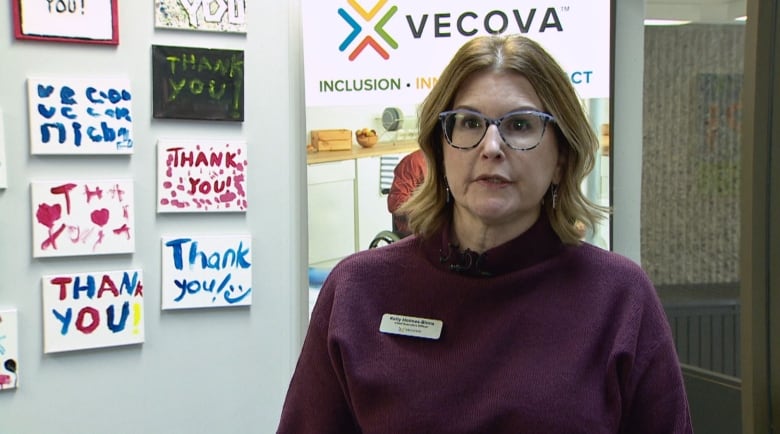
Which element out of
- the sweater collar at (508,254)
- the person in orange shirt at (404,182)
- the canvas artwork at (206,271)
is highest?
the person in orange shirt at (404,182)

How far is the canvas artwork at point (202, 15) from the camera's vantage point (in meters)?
1.82

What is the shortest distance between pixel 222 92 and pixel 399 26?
0.46 m

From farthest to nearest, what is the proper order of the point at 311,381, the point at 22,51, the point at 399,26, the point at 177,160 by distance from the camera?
the point at 399,26
the point at 177,160
the point at 22,51
the point at 311,381

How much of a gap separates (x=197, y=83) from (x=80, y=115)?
267mm

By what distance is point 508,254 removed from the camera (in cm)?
122

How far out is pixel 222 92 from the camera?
1.88 metres

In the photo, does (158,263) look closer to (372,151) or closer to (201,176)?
(201,176)

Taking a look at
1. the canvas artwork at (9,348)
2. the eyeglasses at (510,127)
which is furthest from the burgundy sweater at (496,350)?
the canvas artwork at (9,348)

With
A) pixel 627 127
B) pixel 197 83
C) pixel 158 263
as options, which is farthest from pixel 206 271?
pixel 627 127

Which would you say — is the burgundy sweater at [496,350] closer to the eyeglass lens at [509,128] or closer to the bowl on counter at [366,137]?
the eyeglass lens at [509,128]

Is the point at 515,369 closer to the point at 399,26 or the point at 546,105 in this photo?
the point at 546,105

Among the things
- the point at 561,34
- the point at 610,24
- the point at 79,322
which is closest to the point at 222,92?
the point at 79,322

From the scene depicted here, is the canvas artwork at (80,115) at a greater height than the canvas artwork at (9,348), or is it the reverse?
the canvas artwork at (80,115)

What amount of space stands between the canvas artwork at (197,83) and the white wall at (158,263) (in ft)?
0.07
